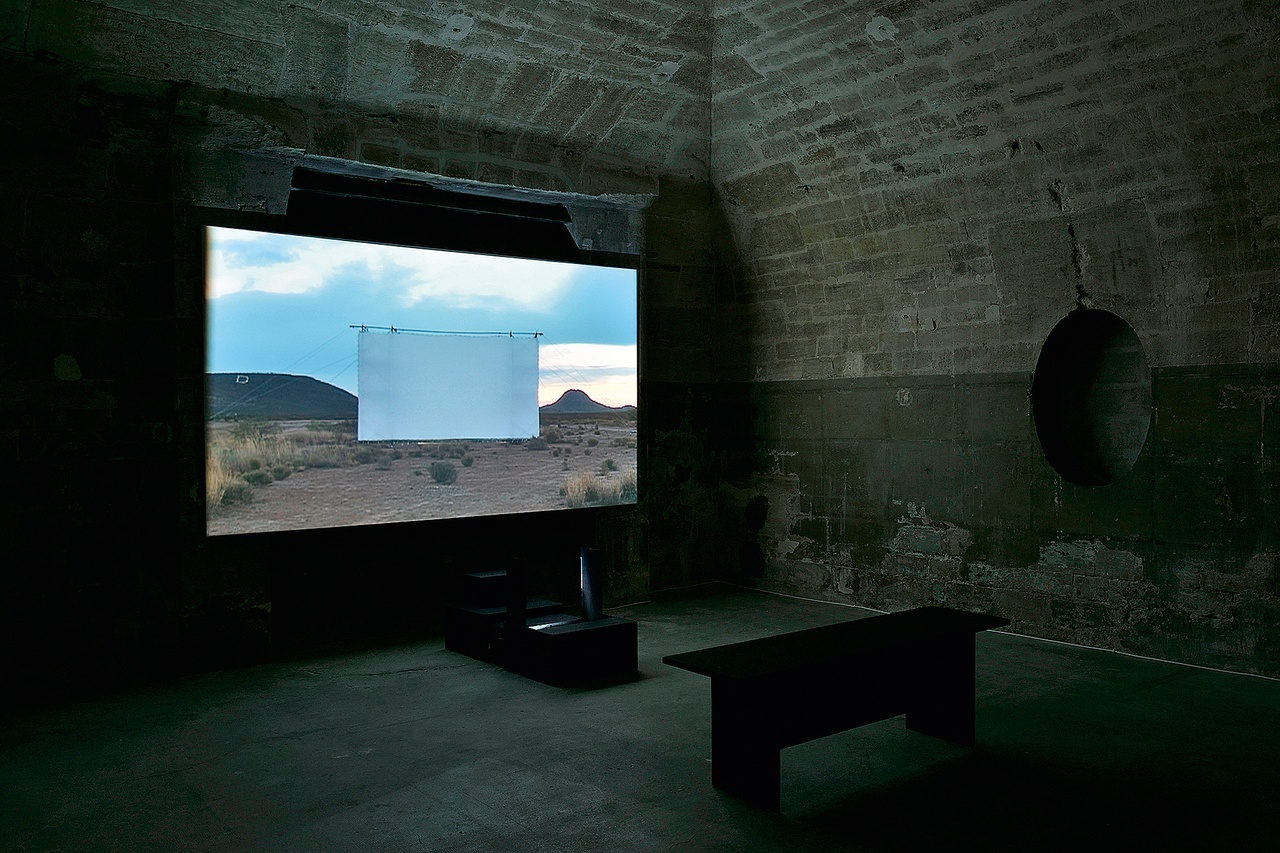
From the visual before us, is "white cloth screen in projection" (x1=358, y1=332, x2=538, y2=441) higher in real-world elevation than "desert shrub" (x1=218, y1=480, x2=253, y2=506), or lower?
higher

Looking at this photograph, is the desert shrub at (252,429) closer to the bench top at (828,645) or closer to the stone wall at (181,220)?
the stone wall at (181,220)

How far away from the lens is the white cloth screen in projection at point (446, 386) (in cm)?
627

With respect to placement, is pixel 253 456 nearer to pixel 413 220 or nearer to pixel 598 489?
pixel 413 220

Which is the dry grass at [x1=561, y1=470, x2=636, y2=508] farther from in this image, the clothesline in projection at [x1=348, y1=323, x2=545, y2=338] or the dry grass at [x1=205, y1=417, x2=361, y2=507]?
the dry grass at [x1=205, y1=417, x2=361, y2=507]

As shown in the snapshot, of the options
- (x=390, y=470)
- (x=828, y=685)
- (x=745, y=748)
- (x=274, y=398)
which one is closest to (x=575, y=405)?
(x=390, y=470)

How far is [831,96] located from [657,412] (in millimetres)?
2773

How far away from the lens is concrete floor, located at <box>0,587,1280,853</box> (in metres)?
3.34

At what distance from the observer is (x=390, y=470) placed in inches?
249

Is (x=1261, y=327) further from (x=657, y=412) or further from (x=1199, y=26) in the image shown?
(x=657, y=412)

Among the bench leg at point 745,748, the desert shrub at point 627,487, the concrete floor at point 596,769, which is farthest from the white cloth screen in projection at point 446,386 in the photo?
the bench leg at point 745,748

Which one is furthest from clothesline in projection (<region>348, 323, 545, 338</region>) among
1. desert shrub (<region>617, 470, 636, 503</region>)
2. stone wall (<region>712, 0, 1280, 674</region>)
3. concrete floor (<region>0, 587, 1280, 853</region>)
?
concrete floor (<region>0, 587, 1280, 853</region>)

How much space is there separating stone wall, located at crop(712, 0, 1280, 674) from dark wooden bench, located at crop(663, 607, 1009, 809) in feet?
6.04

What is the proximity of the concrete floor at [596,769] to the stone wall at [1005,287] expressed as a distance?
801 mm

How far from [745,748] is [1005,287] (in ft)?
12.8
